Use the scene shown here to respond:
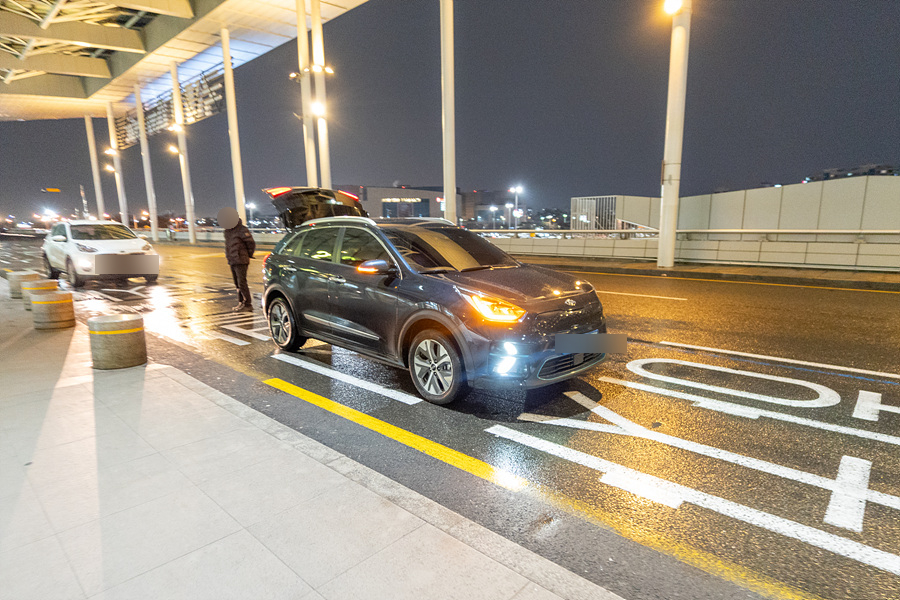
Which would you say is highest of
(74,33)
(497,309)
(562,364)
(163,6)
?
(163,6)

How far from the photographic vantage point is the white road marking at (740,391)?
420cm

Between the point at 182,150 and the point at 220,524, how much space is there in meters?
41.3

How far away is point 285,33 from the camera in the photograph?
99.0 ft

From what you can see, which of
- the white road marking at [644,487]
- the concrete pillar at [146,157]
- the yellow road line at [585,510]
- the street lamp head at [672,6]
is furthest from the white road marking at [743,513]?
the concrete pillar at [146,157]

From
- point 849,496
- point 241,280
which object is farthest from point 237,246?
point 849,496

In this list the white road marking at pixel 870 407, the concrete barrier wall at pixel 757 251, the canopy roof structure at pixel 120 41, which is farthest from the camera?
the canopy roof structure at pixel 120 41

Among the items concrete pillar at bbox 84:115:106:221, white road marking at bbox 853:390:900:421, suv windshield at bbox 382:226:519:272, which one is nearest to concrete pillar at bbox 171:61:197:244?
concrete pillar at bbox 84:115:106:221

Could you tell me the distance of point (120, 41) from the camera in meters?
30.8

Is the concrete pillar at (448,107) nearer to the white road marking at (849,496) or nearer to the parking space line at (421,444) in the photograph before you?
the parking space line at (421,444)

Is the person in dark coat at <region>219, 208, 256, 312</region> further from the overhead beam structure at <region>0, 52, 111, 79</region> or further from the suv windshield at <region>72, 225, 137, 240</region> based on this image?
the overhead beam structure at <region>0, 52, 111, 79</region>

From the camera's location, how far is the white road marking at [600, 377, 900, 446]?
3549 millimetres

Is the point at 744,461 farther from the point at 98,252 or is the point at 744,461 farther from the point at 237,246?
the point at 98,252

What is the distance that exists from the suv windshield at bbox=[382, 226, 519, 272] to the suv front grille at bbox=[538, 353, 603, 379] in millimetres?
1294

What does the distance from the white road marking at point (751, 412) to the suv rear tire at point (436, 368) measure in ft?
5.79
